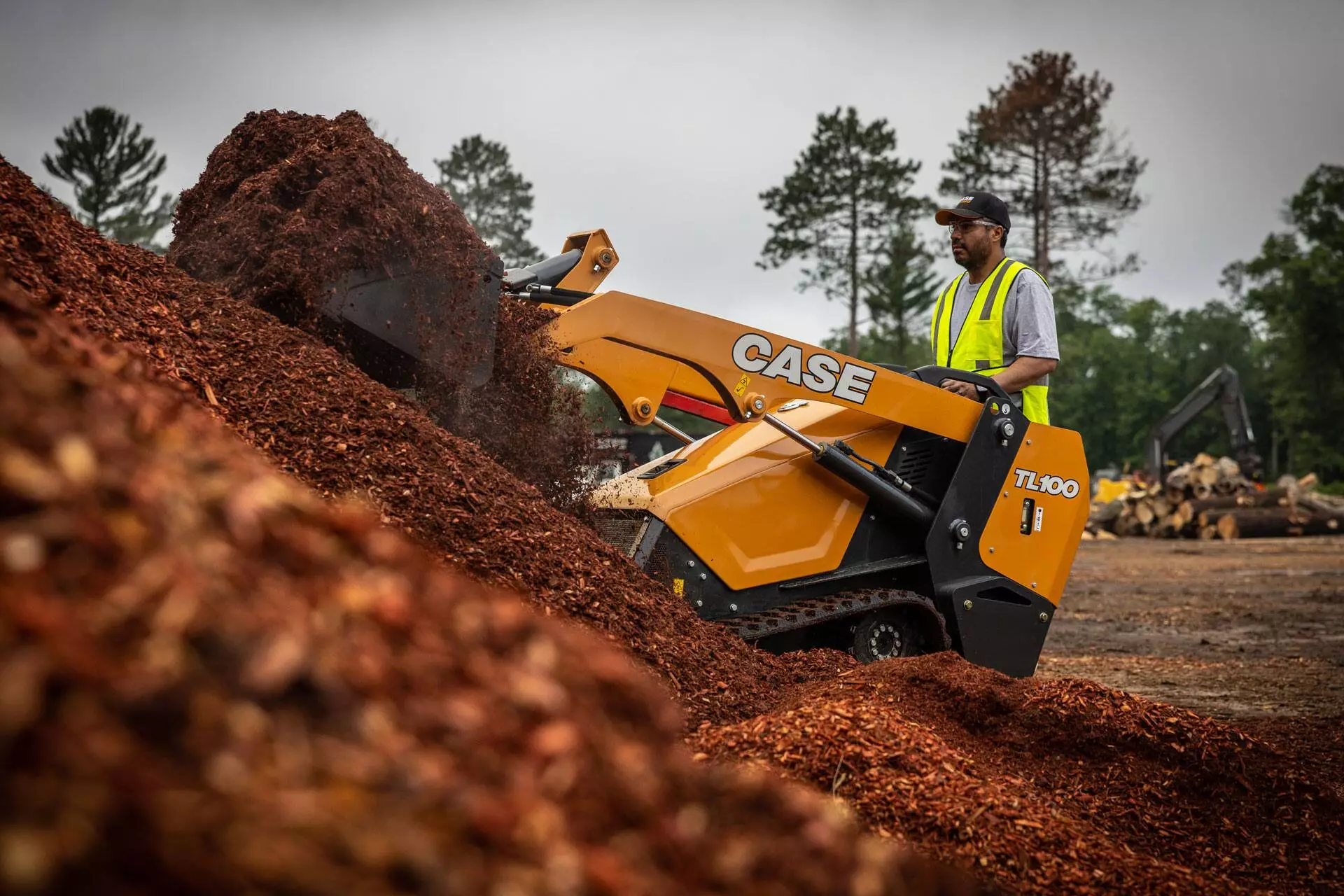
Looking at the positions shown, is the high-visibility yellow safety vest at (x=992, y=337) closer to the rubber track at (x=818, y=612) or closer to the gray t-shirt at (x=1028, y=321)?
the gray t-shirt at (x=1028, y=321)

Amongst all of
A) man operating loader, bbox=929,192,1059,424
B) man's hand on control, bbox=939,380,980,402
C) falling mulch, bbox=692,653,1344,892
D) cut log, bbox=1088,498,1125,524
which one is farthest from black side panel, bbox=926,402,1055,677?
cut log, bbox=1088,498,1125,524

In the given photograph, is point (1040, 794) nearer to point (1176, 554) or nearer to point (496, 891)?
point (496, 891)

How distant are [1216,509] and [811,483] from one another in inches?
732

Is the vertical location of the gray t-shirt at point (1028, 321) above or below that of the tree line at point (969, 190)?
below

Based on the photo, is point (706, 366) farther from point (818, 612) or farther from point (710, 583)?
point (818, 612)

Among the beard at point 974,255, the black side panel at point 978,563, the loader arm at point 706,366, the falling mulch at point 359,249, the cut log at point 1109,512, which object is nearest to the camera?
the falling mulch at point 359,249

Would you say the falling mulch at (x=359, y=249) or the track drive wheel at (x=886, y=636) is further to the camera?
the track drive wheel at (x=886, y=636)

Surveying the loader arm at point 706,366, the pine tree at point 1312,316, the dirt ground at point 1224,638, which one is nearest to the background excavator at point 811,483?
the loader arm at point 706,366

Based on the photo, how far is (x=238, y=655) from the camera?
114cm

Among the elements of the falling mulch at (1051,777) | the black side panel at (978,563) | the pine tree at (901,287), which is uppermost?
the pine tree at (901,287)

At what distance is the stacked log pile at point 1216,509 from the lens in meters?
20.1

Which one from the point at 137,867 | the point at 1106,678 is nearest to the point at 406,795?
the point at 137,867

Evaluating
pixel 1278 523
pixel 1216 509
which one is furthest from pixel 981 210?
pixel 1216 509

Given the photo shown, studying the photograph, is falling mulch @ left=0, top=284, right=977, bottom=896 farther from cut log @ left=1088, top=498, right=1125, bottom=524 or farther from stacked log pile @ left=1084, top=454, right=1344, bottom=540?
cut log @ left=1088, top=498, right=1125, bottom=524
